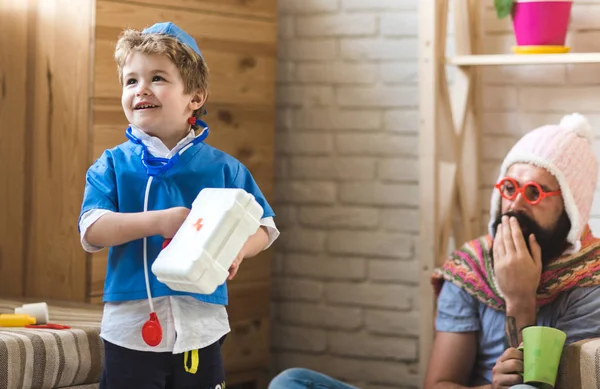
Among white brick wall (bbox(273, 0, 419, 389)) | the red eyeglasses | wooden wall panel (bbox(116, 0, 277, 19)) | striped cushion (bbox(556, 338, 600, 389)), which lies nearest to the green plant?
white brick wall (bbox(273, 0, 419, 389))

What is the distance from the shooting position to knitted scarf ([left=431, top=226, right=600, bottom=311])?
196 centimetres

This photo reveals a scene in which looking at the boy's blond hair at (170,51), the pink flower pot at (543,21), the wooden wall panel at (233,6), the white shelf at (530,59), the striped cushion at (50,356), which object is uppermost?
the wooden wall panel at (233,6)

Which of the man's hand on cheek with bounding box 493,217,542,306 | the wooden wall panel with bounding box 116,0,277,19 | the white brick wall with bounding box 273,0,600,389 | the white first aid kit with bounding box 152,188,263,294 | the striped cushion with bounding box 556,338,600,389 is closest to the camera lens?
the white first aid kit with bounding box 152,188,263,294

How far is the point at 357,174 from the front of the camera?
105 inches

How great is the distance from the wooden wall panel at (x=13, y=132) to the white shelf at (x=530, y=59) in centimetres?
104

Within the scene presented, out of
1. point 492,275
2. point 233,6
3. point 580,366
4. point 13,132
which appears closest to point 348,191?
point 233,6

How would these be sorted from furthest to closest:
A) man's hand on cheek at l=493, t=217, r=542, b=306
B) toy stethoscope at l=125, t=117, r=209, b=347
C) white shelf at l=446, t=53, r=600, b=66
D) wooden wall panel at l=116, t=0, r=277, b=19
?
wooden wall panel at l=116, t=0, r=277, b=19, white shelf at l=446, t=53, r=600, b=66, man's hand on cheek at l=493, t=217, r=542, b=306, toy stethoscope at l=125, t=117, r=209, b=347

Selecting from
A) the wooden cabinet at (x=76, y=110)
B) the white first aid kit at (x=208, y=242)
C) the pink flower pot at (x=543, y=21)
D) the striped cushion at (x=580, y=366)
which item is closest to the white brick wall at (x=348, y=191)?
the wooden cabinet at (x=76, y=110)

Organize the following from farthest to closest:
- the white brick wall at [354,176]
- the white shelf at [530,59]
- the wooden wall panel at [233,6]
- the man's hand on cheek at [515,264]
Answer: the white brick wall at [354,176]
the wooden wall panel at [233,6]
the white shelf at [530,59]
the man's hand on cheek at [515,264]

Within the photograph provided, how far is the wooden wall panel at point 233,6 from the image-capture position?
2.33 m

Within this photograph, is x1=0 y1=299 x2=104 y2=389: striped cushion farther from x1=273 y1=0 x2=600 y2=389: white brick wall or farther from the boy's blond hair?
x1=273 y1=0 x2=600 y2=389: white brick wall

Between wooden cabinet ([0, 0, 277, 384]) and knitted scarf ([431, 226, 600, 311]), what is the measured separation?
68 centimetres

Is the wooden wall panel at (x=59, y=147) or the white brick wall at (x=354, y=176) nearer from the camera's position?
the wooden wall panel at (x=59, y=147)

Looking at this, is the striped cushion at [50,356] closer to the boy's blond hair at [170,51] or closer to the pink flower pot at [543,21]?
the boy's blond hair at [170,51]
